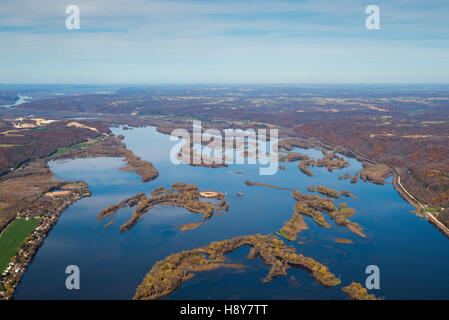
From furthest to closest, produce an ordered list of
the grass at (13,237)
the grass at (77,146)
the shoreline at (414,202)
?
the grass at (77,146) → the shoreline at (414,202) → the grass at (13,237)

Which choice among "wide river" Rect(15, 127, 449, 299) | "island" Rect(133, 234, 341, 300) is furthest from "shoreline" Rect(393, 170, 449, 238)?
"island" Rect(133, 234, 341, 300)

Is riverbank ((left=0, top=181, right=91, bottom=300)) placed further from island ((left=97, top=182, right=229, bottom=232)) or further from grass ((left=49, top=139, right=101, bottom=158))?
grass ((left=49, top=139, right=101, bottom=158))

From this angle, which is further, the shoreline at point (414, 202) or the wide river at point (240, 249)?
the shoreline at point (414, 202)

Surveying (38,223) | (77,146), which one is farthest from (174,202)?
(77,146)

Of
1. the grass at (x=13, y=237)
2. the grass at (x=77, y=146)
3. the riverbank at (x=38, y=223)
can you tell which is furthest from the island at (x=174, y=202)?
the grass at (x=77, y=146)

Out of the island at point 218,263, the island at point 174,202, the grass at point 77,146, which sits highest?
the grass at point 77,146

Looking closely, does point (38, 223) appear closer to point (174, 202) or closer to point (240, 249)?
point (174, 202)

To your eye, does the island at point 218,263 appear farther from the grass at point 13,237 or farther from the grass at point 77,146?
the grass at point 77,146
